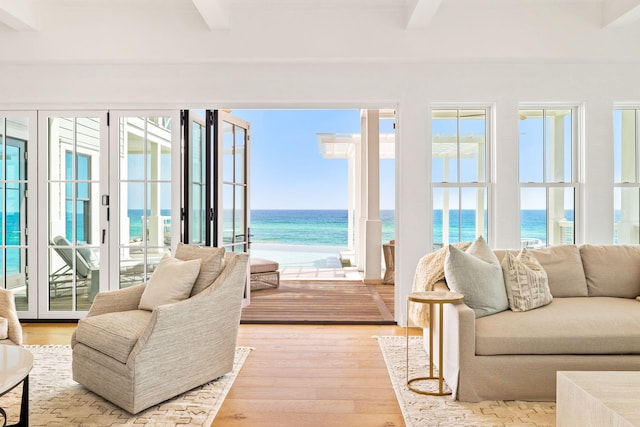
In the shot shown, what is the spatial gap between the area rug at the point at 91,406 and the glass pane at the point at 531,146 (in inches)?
135

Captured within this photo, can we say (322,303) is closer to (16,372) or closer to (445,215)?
(445,215)

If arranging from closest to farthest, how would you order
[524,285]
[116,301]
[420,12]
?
1. [524,285]
2. [116,301]
3. [420,12]

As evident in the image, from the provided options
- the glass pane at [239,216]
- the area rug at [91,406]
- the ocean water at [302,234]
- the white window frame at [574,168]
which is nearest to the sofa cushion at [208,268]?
the area rug at [91,406]

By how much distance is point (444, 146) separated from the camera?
4840 mm

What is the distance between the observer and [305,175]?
808 inches

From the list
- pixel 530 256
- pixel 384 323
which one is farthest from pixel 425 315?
pixel 384 323

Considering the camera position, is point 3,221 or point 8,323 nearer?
point 8,323

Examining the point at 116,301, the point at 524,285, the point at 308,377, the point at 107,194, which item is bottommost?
the point at 308,377

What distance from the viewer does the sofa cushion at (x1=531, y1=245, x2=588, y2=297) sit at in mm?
3635

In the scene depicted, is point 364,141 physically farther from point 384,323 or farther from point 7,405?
point 7,405

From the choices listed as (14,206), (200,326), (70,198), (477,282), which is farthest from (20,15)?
(477,282)

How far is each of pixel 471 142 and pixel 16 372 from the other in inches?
166

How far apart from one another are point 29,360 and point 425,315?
2.53m

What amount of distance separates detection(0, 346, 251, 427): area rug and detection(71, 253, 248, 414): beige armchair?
0.19 ft
